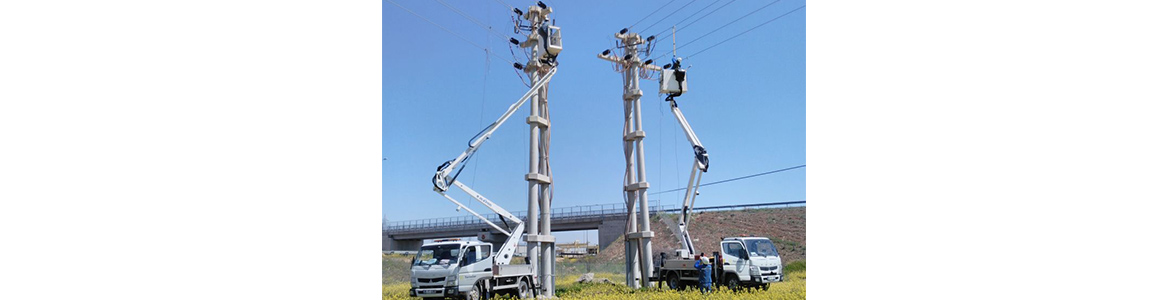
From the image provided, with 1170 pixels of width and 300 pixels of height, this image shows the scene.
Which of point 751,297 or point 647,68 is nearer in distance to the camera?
point 751,297

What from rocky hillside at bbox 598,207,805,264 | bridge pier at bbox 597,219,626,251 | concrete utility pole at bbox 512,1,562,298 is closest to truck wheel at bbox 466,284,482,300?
concrete utility pole at bbox 512,1,562,298

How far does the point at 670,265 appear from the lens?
424 inches

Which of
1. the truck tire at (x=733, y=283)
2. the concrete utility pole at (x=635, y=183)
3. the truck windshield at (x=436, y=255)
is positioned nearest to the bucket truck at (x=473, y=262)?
the truck windshield at (x=436, y=255)

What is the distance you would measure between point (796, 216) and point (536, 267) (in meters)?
3.47

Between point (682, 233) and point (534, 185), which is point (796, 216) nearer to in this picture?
point (682, 233)

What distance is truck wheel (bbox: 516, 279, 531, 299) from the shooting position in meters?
9.20

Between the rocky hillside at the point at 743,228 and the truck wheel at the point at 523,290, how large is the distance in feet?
8.41

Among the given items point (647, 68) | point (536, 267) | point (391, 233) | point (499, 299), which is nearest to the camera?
point (391, 233)

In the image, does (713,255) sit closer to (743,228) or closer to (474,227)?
(743,228)

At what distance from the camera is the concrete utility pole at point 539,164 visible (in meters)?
9.68

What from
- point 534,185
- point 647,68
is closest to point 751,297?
point 534,185

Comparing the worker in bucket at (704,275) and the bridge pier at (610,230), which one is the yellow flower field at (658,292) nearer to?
the worker in bucket at (704,275)

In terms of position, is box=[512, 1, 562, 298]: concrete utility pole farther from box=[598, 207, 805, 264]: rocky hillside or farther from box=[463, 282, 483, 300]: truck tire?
box=[598, 207, 805, 264]: rocky hillside

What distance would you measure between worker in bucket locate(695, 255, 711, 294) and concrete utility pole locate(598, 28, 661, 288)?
3.50 feet
